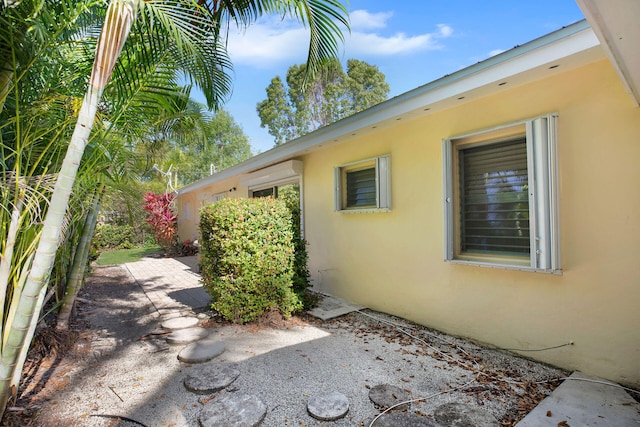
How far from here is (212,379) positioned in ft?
9.75

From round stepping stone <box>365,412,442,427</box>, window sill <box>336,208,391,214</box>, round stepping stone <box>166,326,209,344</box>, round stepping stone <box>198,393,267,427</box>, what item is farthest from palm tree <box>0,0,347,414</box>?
window sill <box>336,208,391,214</box>

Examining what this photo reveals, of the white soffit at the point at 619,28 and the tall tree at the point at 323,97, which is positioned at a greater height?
the tall tree at the point at 323,97

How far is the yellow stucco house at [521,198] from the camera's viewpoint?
2742 millimetres

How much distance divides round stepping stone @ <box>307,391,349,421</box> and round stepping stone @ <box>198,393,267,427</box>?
1.26 feet

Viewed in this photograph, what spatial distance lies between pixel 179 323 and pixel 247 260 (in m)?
1.31

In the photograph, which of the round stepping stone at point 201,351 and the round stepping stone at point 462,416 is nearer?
the round stepping stone at point 462,416

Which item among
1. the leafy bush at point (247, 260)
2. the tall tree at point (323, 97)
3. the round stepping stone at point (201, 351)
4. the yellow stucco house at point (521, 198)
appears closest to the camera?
the yellow stucco house at point (521, 198)

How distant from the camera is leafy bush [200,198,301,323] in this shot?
4.55 metres

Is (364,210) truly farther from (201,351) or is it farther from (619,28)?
(619,28)

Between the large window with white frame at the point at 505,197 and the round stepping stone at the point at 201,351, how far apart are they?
2903 mm

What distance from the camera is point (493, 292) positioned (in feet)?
11.9

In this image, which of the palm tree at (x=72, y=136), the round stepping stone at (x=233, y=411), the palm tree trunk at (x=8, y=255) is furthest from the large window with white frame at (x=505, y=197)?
the palm tree trunk at (x=8, y=255)

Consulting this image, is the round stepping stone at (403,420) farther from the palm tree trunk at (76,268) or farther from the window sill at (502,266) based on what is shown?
the palm tree trunk at (76,268)

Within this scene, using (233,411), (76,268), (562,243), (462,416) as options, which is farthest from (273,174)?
(462,416)
